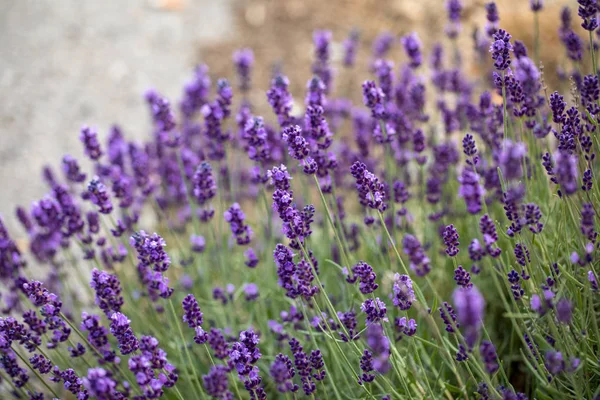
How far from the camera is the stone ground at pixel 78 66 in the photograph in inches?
255

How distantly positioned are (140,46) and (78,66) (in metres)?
0.82

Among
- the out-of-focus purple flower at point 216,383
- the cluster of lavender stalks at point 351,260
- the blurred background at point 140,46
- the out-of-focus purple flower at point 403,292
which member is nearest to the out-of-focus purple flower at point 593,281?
the cluster of lavender stalks at point 351,260

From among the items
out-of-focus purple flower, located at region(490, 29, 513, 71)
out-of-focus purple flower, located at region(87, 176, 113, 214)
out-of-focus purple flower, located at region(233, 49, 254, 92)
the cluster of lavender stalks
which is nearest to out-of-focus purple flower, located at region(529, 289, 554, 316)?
the cluster of lavender stalks

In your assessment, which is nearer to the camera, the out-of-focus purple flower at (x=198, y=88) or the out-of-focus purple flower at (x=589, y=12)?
the out-of-focus purple flower at (x=589, y=12)

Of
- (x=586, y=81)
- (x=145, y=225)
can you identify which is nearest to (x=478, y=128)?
(x=586, y=81)

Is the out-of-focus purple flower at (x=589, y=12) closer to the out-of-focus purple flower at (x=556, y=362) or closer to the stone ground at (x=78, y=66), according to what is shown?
the out-of-focus purple flower at (x=556, y=362)

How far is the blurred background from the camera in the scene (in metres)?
6.58

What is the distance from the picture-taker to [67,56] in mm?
7727

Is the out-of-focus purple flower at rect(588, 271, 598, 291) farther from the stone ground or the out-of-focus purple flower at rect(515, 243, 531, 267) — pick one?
the stone ground

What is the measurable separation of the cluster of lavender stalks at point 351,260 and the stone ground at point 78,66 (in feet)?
8.49

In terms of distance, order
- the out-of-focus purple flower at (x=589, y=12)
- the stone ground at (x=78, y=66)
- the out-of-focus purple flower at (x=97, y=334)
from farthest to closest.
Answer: the stone ground at (x=78, y=66) < the out-of-focus purple flower at (x=589, y=12) < the out-of-focus purple flower at (x=97, y=334)

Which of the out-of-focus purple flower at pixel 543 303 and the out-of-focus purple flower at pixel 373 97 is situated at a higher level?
the out-of-focus purple flower at pixel 373 97

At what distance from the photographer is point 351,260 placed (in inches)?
121

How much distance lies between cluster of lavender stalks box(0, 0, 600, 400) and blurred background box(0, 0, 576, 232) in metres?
2.50
